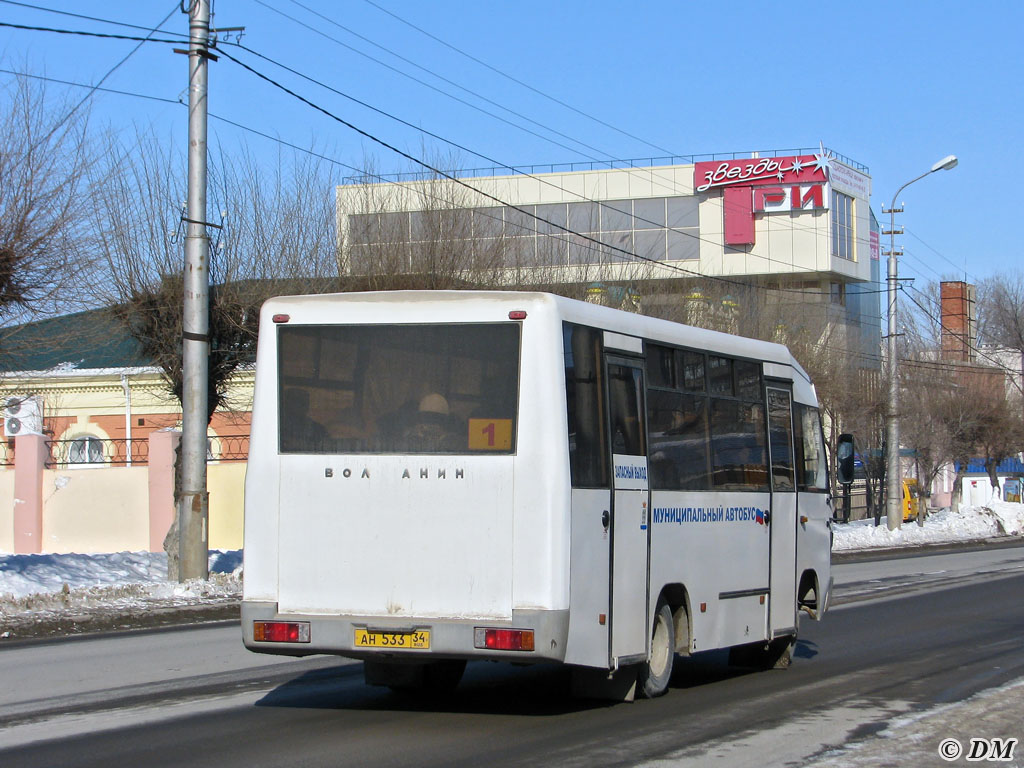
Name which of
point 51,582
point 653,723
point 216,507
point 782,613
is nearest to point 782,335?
point 216,507

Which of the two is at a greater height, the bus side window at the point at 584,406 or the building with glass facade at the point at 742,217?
the building with glass facade at the point at 742,217

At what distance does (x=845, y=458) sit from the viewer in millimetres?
13352

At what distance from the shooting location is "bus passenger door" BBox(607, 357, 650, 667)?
934 cm

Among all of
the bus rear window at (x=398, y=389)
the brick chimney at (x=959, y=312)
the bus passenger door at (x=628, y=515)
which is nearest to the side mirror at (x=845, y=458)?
the bus passenger door at (x=628, y=515)

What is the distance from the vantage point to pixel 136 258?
77.5 feet

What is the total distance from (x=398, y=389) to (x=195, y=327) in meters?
10.8

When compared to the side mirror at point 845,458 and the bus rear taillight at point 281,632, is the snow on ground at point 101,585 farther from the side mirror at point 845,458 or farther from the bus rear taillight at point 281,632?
the side mirror at point 845,458

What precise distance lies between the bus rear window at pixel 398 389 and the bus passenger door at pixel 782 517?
4.23m

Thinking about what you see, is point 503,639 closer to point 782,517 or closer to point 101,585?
point 782,517

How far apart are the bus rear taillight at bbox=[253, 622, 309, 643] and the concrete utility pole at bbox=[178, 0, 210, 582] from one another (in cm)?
1061

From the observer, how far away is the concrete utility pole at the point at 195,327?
63.1ft

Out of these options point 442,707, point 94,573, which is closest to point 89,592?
point 94,573

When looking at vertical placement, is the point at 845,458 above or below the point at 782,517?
above

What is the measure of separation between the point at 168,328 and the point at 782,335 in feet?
80.8
